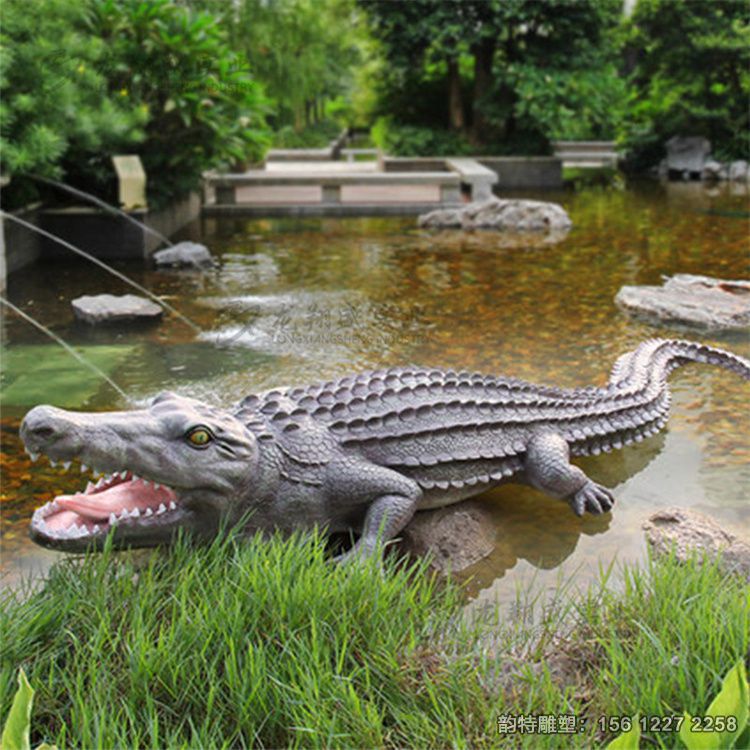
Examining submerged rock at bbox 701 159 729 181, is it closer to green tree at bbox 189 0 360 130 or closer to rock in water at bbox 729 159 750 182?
rock in water at bbox 729 159 750 182

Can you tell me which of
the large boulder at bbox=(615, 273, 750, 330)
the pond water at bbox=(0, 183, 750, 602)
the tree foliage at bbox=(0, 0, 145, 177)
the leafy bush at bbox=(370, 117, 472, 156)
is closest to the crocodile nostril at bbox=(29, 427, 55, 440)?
the pond water at bbox=(0, 183, 750, 602)

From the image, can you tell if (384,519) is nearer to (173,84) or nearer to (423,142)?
(173,84)

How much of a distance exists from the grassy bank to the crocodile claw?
1058mm

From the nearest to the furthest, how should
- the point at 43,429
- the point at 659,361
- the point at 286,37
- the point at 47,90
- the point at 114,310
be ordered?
the point at 43,429
the point at 659,361
the point at 114,310
the point at 47,90
the point at 286,37

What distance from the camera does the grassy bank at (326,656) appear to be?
8.54ft

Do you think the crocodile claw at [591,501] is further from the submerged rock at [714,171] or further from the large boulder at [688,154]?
the large boulder at [688,154]

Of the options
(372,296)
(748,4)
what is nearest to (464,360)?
(372,296)

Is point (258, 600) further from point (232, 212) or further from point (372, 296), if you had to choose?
point (232, 212)

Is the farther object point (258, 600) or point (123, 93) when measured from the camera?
point (123, 93)

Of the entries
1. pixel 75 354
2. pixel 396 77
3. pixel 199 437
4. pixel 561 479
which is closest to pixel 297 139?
pixel 396 77

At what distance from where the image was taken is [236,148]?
1308 cm

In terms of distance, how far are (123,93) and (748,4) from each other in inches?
621

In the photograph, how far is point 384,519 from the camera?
12.4ft

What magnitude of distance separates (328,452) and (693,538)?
159 centimetres
